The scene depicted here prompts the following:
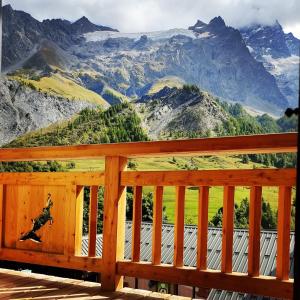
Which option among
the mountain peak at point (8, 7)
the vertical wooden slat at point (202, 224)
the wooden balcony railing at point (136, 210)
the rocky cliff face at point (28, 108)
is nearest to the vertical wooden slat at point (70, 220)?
the wooden balcony railing at point (136, 210)

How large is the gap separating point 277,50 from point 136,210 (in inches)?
394

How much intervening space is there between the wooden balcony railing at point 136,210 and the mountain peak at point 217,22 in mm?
13151

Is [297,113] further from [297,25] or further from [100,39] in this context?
[100,39]

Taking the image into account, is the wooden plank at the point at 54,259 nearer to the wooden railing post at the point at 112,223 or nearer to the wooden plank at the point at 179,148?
the wooden railing post at the point at 112,223

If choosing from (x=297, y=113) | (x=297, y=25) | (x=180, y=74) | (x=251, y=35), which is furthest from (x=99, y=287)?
(x=180, y=74)

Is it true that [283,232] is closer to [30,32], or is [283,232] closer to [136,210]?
[136,210]

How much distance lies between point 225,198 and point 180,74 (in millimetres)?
13366

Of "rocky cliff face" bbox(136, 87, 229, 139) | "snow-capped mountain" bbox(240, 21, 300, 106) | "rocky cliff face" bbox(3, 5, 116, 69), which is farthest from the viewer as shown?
"rocky cliff face" bbox(136, 87, 229, 139)

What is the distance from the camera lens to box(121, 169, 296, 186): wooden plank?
2072mm

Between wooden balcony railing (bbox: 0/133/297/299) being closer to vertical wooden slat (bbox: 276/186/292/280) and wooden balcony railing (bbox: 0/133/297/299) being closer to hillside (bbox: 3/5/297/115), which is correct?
vertical wooden slat (bbox: 276/186/292/280)

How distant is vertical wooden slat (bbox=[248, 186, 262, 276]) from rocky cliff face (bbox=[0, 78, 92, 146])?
1184 cm

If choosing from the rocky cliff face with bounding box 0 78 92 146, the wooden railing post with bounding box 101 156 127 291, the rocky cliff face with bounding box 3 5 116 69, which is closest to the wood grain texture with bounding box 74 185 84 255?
the wooden railing post with bounding box 101 156 127 291

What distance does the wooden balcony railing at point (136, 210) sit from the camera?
6.86 ft

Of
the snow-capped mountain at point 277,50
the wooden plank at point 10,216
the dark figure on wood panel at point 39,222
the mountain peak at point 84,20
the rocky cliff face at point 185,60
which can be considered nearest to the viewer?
the dark figure on wood panel at point 39,222
